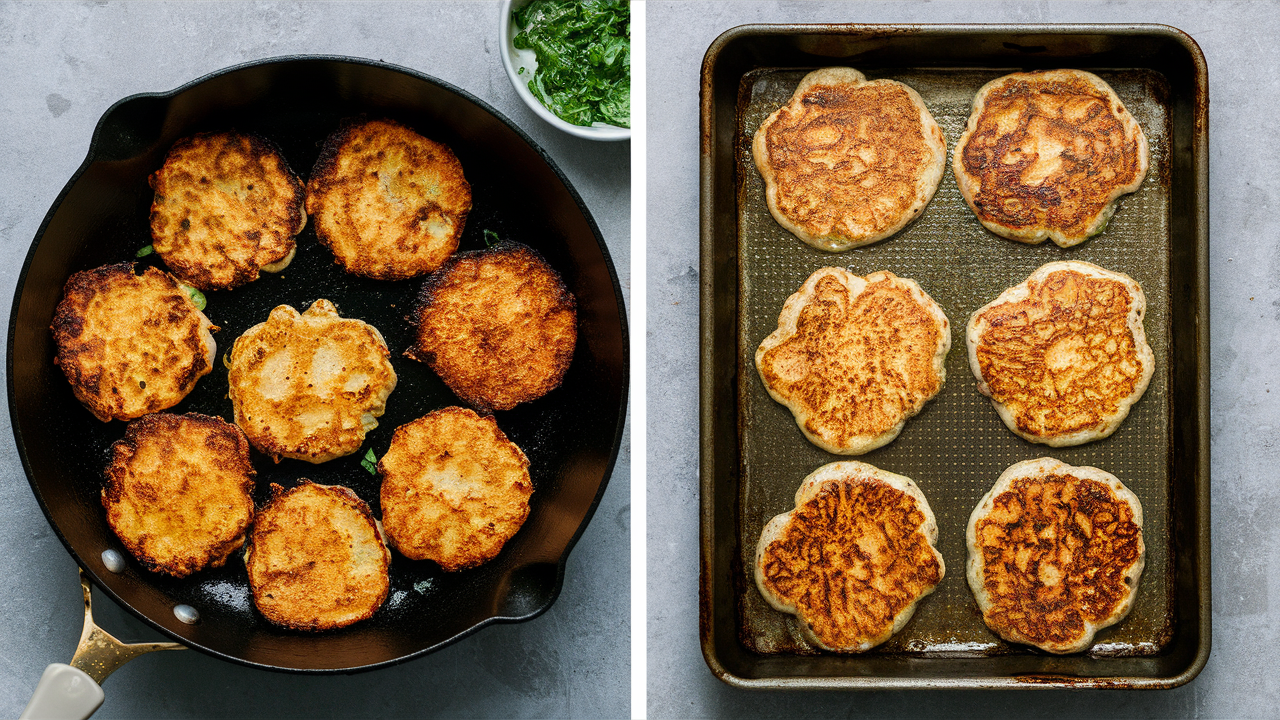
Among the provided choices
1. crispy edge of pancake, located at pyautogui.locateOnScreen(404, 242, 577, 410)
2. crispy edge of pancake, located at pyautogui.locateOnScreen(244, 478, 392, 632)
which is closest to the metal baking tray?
crispy edge of pancake, located at pyautogui.locateOnScreen(404, 242, 577, 410)

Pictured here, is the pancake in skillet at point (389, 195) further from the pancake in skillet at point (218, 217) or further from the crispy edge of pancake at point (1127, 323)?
the crispy edge of pancake at point (1127, 323)

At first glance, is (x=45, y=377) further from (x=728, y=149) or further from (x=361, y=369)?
(x=728, y=149)

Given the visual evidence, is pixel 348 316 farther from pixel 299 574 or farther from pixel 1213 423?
pixel 1213 423

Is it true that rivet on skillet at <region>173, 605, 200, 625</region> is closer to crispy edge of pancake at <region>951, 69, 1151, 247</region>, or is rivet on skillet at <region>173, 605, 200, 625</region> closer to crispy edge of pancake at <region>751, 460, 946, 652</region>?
crispy edge of pancake at <region>751, 460, 946, 652</region>

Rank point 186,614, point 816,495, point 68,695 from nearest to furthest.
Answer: point 68,695, point 816,495, point 186,614

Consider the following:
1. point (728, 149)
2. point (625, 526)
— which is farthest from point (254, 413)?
point (728, 149)

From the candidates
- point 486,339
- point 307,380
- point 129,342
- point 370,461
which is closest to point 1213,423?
point 486,339

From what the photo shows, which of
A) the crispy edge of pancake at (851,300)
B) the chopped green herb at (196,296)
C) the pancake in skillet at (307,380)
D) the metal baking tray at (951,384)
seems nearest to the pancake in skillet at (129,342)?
the chopped green herb at (196,296)
